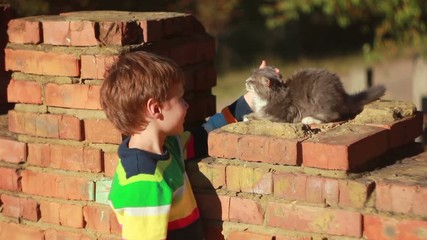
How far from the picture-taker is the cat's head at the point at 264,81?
4.25 metres

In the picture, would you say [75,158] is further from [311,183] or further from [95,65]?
[311,183]

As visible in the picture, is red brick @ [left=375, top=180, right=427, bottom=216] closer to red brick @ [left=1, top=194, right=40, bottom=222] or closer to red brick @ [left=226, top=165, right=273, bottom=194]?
red brick @ [left=226, top=165, right=273, bottom=194]

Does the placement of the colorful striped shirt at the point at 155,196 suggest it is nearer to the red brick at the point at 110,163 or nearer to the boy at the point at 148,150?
the boy at the point at 148,150

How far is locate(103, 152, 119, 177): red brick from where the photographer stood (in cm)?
358

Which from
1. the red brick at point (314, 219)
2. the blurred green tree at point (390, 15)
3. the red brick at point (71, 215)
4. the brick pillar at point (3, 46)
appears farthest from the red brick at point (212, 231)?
the blurred green tree at point (390, 15)

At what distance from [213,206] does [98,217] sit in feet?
1.70

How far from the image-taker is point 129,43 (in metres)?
3.61

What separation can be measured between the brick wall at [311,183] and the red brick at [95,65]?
0.51 meters

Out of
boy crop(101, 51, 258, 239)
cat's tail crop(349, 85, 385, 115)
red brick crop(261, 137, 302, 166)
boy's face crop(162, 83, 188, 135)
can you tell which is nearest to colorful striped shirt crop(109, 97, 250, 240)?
boy crop(101, 51, 258, 239)

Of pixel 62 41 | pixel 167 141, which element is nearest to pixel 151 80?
pixel 167 141

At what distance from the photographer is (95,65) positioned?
11.7 ft

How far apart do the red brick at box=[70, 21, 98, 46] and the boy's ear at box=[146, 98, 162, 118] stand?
508 mm

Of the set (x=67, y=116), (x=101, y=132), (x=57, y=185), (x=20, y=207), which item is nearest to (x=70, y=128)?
(x=67, y=116)

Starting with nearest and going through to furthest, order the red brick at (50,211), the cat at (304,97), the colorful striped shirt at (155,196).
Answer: the colorful striped shirt at (155,196)
the red brick at (50,211)
the cat at (304,97)
